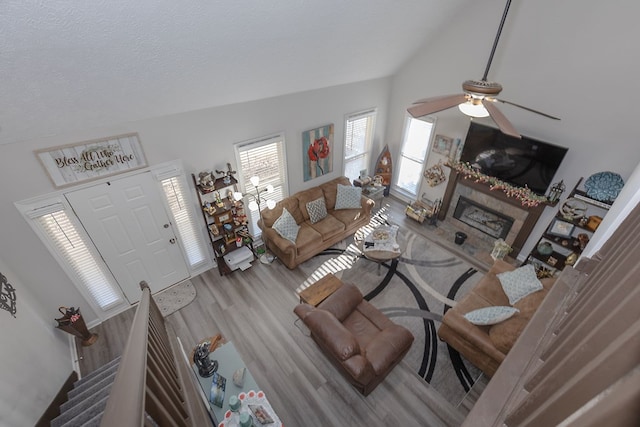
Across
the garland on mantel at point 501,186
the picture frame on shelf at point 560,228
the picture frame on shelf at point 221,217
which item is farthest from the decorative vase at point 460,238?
the picture frame on shelf at point 221,217

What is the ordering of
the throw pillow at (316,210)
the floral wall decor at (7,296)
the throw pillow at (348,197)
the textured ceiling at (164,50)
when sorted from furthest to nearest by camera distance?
the throw pillow at (348,197) < the throw pillow at (316,210) < the floral wall decor at (7,296) < the textured ceiling at (164,50)

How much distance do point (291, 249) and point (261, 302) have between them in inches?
39.7

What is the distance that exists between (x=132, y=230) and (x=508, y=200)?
20.6 ft

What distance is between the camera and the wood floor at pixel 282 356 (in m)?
3.50

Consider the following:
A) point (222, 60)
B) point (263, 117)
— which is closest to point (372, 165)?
point (263, 117)

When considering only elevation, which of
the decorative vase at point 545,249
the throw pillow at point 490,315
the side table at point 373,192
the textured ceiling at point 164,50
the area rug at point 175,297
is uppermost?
the textured ceiling at point 164,50

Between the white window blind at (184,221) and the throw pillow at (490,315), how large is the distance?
14.1 feet

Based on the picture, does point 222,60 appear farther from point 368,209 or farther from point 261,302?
point 368,209

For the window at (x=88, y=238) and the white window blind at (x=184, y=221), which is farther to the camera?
the white window blind at (x=184, y=221)

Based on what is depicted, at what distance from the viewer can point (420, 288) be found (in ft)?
16.6

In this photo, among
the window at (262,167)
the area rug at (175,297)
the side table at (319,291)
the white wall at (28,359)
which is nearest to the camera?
the white wall at (28,359)

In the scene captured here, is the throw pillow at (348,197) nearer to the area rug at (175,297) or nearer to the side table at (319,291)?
the side table at (319,291)

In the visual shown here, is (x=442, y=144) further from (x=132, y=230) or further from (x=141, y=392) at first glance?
(x=141, y=392)

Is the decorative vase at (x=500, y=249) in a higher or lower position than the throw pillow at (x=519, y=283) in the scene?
lower
